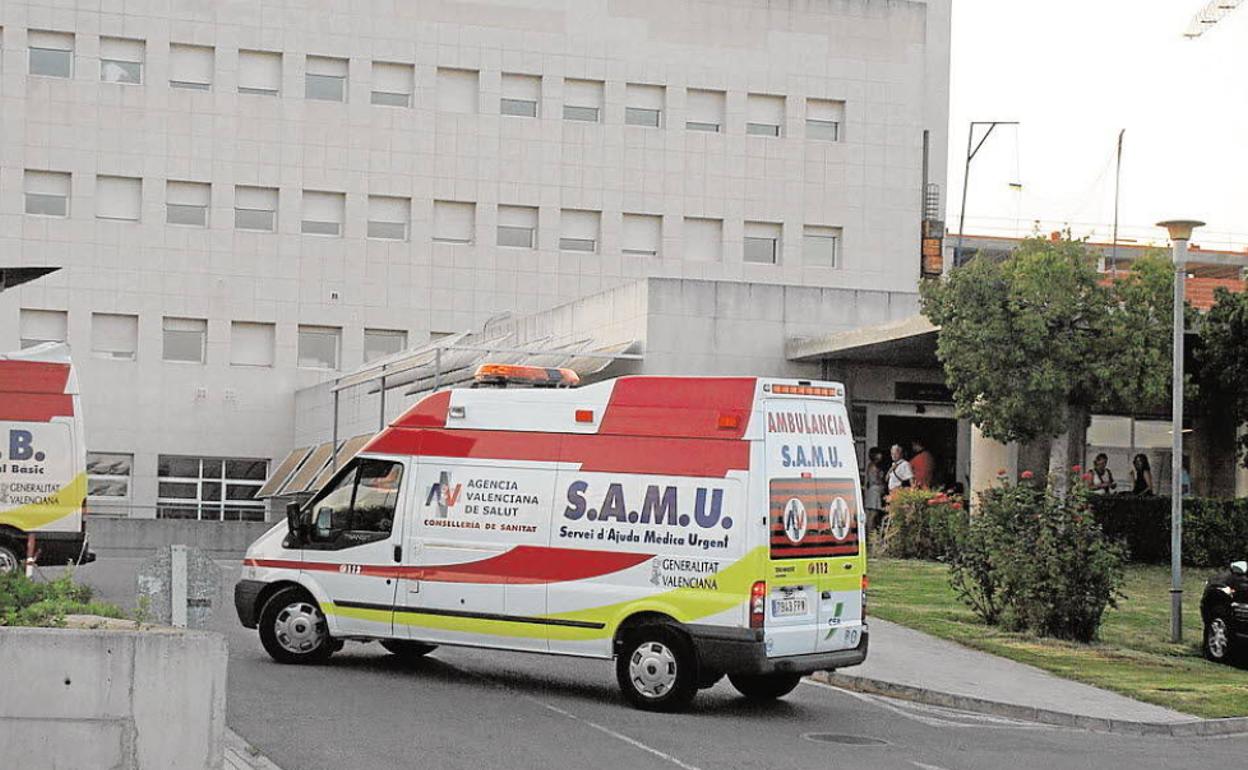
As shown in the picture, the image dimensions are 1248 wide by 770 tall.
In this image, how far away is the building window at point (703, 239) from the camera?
54875 millimetres

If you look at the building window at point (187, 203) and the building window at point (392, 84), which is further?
the building window at point (392, 84)

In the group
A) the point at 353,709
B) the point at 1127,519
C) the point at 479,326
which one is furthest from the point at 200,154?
the point at 353,709

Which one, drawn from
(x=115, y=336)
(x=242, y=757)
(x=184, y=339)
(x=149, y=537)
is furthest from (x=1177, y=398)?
(x=115, y=336)

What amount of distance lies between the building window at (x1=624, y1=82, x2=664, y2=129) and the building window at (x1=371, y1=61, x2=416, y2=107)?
20.9 ft

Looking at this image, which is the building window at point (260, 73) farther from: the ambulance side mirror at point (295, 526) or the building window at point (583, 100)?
the ambulance side mirror at point (295, 526)

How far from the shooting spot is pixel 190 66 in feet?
170

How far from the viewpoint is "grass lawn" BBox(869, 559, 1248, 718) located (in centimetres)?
1662

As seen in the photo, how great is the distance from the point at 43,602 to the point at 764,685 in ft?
23.2

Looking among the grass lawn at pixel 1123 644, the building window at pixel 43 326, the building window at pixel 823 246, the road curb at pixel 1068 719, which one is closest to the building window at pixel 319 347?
the building window at pixel 43 326

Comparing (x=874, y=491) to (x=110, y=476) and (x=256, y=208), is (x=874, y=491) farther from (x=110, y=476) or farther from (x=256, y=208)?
(x=110, y=476)

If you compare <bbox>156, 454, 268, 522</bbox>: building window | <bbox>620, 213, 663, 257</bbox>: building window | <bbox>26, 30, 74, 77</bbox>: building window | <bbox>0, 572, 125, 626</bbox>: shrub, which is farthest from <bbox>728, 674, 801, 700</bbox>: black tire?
<bbox>26, 30, 74, 77</bbox>: building window

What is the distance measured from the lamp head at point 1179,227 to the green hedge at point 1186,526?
930 cm

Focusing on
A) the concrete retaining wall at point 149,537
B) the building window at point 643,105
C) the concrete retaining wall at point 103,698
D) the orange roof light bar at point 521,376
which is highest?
the building window at point 643,105

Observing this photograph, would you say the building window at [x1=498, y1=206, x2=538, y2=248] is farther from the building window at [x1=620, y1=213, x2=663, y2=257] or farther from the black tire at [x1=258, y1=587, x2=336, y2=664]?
the black tire at [x1=258, y1=587, x2=336, y2=664]
